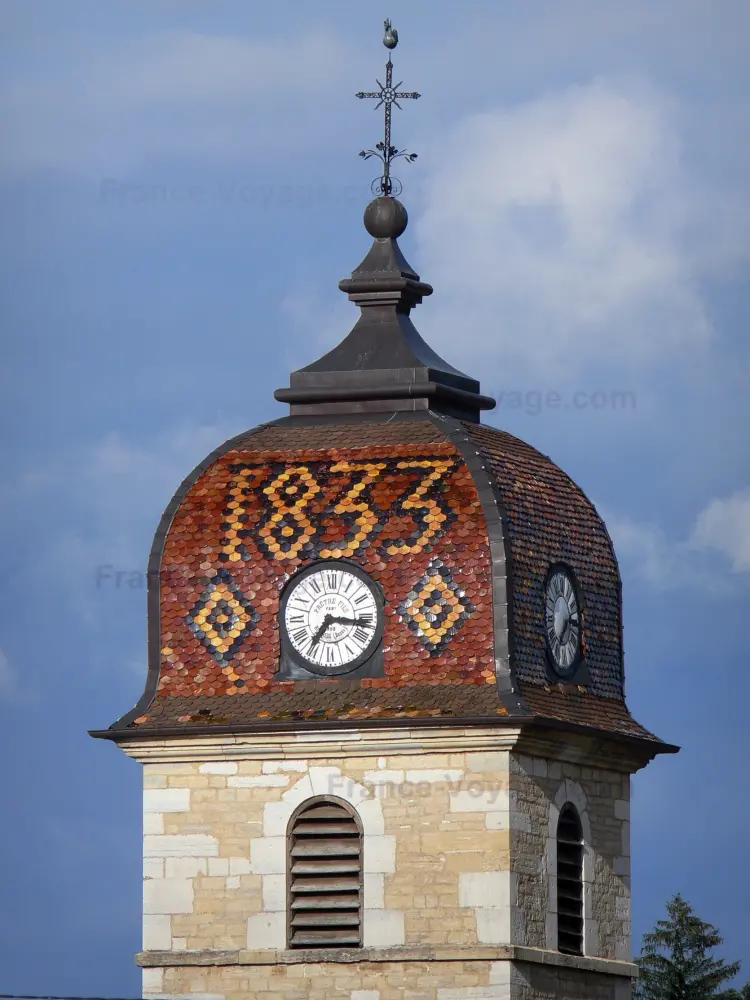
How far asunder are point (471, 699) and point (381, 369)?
219 inches

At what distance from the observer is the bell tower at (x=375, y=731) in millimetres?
57656

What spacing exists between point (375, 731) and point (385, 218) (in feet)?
27.1

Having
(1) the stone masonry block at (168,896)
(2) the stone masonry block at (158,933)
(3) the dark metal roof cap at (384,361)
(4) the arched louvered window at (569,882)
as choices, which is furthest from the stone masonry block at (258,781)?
(3) the dark metal roof cap at (384,361)

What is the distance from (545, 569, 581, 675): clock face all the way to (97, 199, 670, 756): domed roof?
0.12 metres

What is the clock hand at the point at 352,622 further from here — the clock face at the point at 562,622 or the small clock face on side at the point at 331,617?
the clock face at the point at 562,622

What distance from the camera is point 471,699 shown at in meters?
57.8

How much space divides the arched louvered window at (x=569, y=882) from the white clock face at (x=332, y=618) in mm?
3574

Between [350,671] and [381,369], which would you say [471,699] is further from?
[381,369]

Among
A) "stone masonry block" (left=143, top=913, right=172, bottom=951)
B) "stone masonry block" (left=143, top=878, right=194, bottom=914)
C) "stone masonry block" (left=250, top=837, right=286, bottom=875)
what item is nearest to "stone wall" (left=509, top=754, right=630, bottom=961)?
"stone masonry block" (left=250, top=837, right=286, bottom=875)

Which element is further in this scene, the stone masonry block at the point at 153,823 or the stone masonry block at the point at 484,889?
the stone masonry block at the point at 153,823

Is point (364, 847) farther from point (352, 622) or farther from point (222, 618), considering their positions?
point (222, 618)

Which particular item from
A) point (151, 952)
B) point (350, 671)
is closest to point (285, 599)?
point (350, 671)

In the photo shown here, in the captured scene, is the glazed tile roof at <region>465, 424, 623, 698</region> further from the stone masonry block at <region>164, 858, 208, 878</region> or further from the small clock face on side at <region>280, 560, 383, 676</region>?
the stone masonry block at <region>164, 858, 208, 878</region>

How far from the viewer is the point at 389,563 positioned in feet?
192
